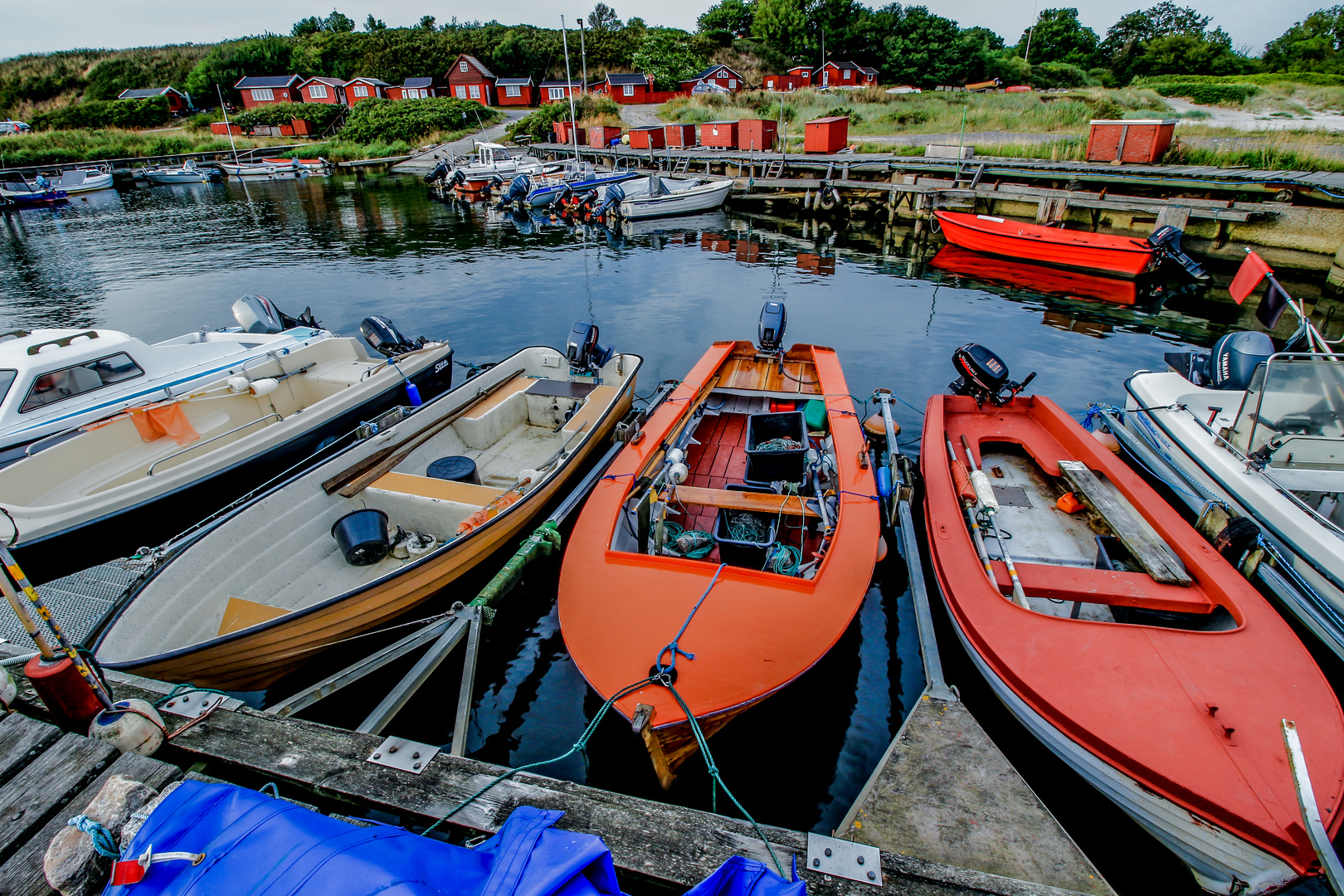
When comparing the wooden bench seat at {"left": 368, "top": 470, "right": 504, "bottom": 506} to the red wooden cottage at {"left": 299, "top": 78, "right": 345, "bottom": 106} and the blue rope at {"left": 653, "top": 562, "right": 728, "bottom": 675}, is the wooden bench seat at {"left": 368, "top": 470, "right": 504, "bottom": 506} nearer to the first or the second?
the blue rope at {"left": 653, "top": 562, "right": 728, "bottom": 675}

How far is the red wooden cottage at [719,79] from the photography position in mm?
57125

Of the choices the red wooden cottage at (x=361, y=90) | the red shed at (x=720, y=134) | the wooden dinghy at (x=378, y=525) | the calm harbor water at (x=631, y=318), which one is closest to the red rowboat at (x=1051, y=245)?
the calm harbor water at (x=631, y=318)

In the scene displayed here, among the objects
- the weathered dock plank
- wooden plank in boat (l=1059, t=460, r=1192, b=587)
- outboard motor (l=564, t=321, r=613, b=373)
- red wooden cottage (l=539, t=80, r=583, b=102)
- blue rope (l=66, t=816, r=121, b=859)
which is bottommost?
wooden plank in boat (l=1059, t=460, r=1192, b=587)

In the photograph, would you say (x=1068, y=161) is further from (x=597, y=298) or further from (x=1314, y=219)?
(x=597, y=298)

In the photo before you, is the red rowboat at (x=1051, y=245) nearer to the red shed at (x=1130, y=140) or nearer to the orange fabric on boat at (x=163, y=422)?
the red shed at (x=1130, y=140)

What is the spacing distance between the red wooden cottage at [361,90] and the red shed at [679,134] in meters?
41.7

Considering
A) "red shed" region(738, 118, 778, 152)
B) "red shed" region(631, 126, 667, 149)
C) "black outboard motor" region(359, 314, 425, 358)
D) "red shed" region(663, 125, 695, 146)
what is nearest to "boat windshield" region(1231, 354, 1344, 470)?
"black outboard motor" region(359, 314, 425, 358)

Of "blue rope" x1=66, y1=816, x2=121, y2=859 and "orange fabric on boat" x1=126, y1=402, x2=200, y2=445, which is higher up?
"blue rope" x1=66, y1=816, x2=121, y2=859

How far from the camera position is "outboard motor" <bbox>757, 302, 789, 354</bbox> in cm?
945

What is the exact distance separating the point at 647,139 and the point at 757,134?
699 cm

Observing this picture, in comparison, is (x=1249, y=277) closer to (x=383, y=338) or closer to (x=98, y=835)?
(x=98, y=835)

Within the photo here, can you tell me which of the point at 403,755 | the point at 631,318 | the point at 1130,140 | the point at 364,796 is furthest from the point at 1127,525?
the point at 1130,140

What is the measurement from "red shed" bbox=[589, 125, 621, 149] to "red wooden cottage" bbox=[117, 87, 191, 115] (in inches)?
1947

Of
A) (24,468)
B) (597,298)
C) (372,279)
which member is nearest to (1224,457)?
(24,468)
